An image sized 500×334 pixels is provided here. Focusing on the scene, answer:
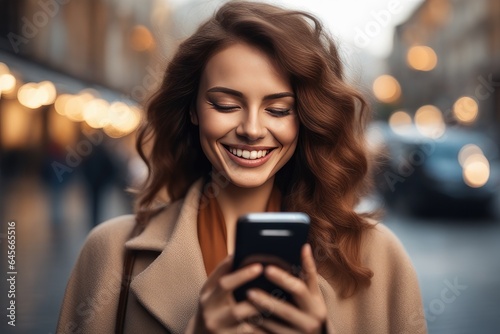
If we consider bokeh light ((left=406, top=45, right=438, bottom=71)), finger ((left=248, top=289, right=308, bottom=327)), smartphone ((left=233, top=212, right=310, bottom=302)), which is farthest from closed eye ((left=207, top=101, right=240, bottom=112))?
bokeh light ((left=406, top=45, right=438, bottom=71))

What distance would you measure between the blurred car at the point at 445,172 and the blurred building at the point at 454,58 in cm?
2216

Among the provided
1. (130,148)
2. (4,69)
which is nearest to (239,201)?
(4,69)

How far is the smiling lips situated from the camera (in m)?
2.55

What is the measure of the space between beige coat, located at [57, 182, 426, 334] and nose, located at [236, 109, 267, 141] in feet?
1.40

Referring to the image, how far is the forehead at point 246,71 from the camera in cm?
250

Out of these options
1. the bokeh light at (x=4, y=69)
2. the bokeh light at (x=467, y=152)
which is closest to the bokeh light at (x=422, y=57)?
the bokeh light at (x=4, y=69)

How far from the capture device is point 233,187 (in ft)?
9.10

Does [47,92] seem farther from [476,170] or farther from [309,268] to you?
[309,268]

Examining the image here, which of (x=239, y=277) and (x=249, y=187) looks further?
(x=249, y=187)

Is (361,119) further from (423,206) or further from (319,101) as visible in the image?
(423,206)

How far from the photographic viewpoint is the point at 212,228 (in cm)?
275

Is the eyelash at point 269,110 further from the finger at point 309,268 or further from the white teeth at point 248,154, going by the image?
the finger at point 309,268

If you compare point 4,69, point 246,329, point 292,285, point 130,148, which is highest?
point 292,285

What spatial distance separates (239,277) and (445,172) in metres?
13.7
